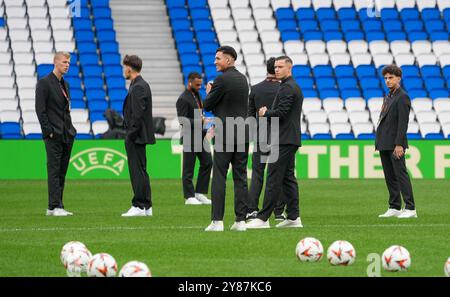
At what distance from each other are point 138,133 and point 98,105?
12.9 meters

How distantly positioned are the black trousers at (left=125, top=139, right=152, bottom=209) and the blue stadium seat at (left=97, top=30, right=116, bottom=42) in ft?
51.6

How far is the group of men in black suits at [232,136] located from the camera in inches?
504

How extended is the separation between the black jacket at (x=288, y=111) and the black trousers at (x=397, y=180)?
2618mm

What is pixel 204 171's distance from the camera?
18938 millimetres

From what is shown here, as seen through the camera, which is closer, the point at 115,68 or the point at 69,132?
the point at 69,132

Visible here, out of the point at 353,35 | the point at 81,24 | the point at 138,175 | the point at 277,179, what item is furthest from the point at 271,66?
the point at 353,35

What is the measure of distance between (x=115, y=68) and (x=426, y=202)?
13.7 metres

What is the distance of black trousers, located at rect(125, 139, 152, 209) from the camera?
15586mm

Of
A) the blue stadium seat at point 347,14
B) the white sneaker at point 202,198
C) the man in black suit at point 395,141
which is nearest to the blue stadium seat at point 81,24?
the blue stadium seat at point 347,14

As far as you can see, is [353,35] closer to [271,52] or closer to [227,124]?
[271,52]

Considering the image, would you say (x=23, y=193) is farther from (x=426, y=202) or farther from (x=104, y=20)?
(x=104, y=20)

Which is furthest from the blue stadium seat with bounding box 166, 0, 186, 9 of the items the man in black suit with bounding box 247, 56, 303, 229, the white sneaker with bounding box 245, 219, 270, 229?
the white sneaker with bounding box 245, 219, 270, 229

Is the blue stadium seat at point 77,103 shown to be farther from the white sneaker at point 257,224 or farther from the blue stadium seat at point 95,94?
the white sneaker at point 257,224
